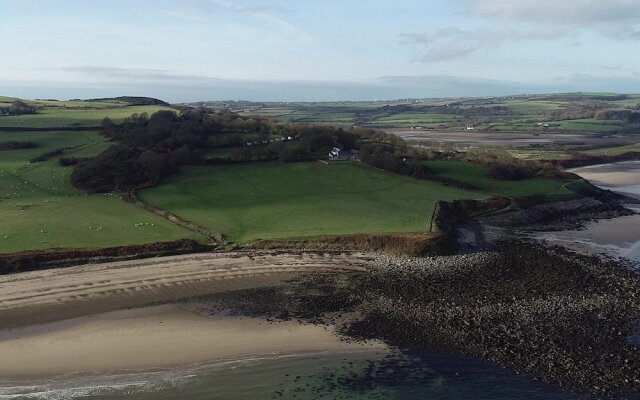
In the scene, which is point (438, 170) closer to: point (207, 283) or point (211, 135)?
point (211, 135)

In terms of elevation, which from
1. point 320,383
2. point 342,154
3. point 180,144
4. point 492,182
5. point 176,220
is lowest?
point 320,383

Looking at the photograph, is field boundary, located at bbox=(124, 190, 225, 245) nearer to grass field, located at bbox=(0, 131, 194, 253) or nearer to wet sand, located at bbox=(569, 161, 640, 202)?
grass field, located at bbox=(0, 131, 194, 253)

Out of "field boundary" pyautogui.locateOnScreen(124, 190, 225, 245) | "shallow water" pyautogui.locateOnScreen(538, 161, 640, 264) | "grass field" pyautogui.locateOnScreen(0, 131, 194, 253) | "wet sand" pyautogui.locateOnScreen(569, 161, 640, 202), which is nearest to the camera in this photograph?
"grass field" pyautogui.locateOnScreen(0, 131, 194, 253)

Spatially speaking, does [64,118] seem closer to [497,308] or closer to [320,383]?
[497,308]

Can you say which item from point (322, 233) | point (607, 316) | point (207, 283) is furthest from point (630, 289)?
point (207, 283)

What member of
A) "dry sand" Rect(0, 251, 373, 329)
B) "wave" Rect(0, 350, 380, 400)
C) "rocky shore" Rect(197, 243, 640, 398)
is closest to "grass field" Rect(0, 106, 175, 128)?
"dry sand" Rect(0, 251, 373, 329)

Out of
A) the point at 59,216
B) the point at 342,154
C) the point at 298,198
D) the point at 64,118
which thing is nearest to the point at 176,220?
the point at 59,216
